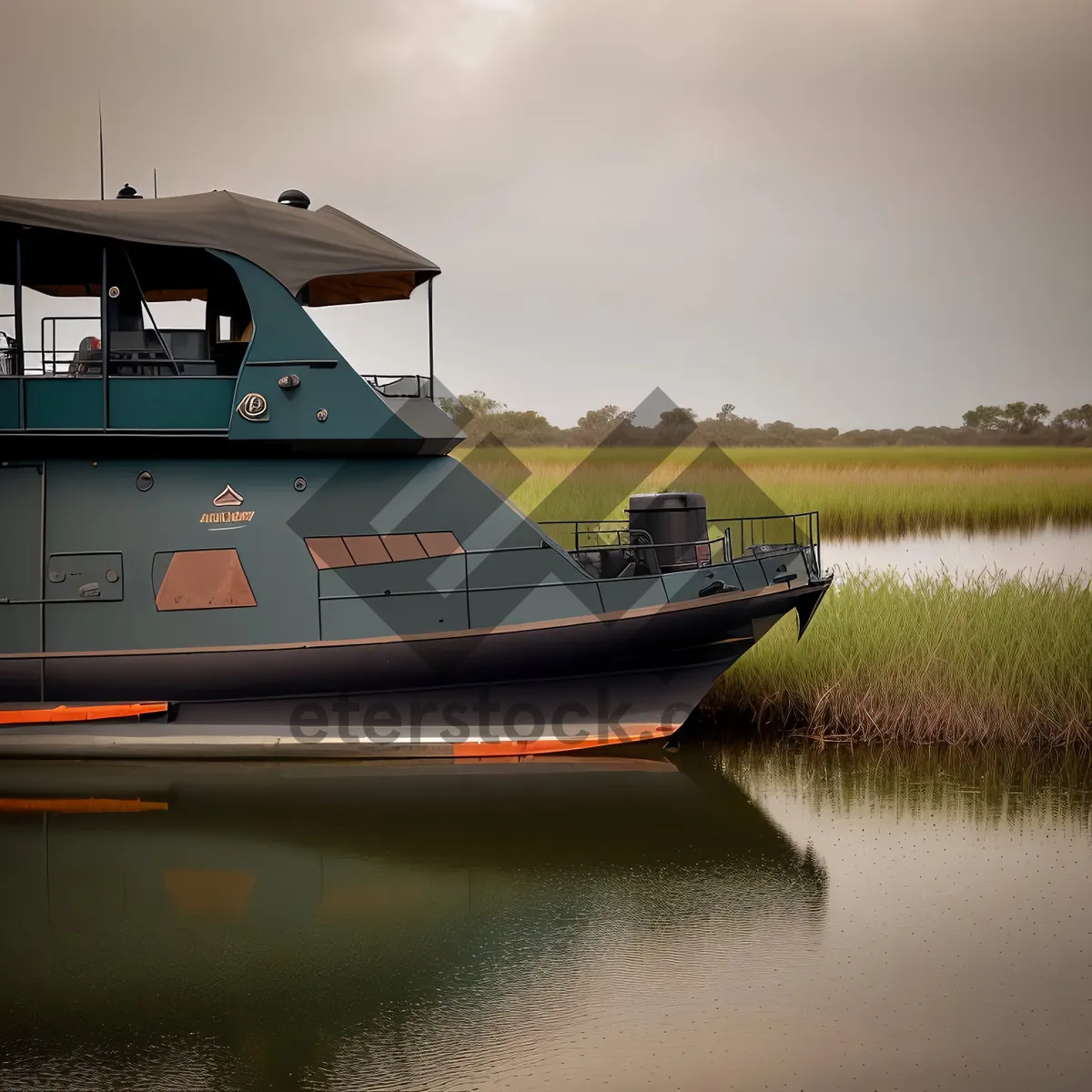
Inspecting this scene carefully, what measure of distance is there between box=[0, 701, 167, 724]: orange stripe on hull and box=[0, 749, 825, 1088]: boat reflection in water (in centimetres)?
49

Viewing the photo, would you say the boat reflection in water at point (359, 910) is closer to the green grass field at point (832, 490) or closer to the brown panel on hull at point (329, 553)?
the brown panel on hull at point (329, 553)

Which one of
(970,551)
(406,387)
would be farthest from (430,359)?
(970,551)

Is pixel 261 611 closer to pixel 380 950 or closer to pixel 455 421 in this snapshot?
pixel 455 421

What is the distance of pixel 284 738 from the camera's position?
30.1ft

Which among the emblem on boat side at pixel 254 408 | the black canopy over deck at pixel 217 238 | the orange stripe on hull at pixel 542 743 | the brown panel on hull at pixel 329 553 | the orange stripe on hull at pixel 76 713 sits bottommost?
the orange stripe on hull at pixel 542 743

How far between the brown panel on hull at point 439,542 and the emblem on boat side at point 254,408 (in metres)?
1.52

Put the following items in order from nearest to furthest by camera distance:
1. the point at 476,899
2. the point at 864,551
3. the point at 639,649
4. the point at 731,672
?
the point at 476,899 < the point at 639,649 < the point at 731,672 < the point at 864,551

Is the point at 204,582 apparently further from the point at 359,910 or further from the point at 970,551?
the point at 970,551

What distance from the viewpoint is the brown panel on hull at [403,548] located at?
9.34m

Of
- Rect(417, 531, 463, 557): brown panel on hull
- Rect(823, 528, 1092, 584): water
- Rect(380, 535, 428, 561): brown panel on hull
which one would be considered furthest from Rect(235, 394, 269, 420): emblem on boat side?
Rect(823, 528, 1092, 584): water

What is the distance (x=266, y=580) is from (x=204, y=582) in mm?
470

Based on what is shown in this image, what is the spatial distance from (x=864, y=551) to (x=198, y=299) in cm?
1157

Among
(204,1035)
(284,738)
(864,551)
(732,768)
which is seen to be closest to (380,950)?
(204,1035)

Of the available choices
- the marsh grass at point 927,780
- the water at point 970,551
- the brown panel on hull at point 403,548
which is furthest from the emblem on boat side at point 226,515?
the water at point 970,551
